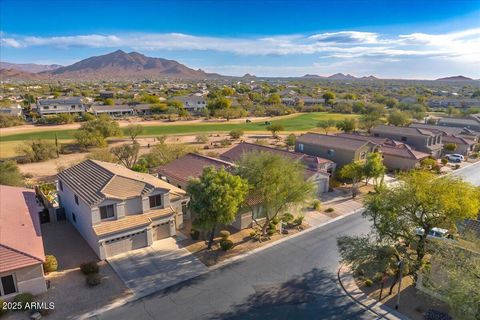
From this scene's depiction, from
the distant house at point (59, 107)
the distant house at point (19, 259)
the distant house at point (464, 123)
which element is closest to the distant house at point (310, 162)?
the distant house at point (19, 259)

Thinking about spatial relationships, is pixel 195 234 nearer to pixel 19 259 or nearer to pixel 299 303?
pixel 299 303

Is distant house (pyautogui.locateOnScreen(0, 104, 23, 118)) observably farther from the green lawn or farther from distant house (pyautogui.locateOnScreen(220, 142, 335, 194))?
distant house (pyautogui.locateOnScreen(220, 142, 335, 194))

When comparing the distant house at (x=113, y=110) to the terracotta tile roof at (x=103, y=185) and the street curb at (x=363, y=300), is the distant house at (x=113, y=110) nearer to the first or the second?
the terracotta tile roof at (x=103, y=185)

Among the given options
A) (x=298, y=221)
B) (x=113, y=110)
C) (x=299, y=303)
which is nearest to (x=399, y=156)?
(x=298, y=221)

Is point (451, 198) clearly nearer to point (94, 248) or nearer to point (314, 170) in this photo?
point (314, 170)

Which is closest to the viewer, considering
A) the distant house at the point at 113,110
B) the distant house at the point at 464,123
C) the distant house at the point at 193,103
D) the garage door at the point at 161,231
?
the garage door at the point at 161,231

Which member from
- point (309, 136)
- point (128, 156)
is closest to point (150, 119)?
point (128, 156)

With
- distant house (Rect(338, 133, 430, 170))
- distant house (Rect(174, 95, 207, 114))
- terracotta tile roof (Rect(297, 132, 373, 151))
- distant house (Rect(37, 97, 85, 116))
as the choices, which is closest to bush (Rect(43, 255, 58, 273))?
terracotta tile roof (Rect(297, 132, 373, 151))
